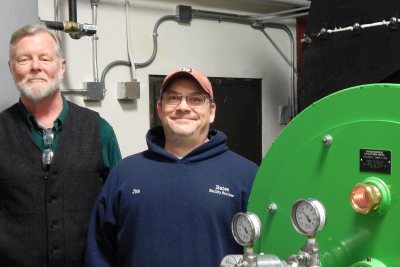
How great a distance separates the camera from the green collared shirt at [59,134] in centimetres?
163

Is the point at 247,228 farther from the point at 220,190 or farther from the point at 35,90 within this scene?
the point at 35,90

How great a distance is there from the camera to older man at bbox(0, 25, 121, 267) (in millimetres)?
1566

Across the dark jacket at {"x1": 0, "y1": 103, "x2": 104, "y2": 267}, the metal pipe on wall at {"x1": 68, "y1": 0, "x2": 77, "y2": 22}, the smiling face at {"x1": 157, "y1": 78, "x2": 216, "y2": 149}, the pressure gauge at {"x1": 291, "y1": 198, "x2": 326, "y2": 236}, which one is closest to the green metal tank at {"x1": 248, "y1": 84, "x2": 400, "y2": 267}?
the pressure gauge at {"x1": 291, "y1": 198, "x2": 326, "y2": 236}

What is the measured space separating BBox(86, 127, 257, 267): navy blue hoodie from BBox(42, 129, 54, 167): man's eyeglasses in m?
0.22

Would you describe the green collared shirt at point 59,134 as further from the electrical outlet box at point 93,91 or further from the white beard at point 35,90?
the electrical outlet box at point 93,91

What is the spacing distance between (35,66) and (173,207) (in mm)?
670

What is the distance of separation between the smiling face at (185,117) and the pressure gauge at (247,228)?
19.1 inches

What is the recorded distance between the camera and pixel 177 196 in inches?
55.2

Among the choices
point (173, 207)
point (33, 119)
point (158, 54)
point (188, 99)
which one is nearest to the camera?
point (173, 207)

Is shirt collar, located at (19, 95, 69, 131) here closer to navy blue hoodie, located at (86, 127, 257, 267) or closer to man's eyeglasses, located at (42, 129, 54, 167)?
man's eyeglasses, located at (42, 129, 54, 167)

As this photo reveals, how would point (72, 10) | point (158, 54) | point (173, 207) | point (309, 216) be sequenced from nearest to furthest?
point (309, 216) < point (173, 207) < point (72, 10) < point (158, 54)

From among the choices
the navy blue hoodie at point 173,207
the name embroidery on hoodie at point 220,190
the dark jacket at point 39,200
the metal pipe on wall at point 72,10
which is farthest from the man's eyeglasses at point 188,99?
the metal pipe on wall at point 72,10

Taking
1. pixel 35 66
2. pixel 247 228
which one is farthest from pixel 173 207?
pixel 35 66

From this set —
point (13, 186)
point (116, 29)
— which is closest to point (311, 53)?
point (116, 29)
